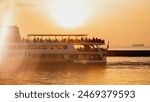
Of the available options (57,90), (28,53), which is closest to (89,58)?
(28,53)

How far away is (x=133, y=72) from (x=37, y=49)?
0.93 metres

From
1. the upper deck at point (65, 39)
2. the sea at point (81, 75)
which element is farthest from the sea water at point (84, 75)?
the upper deck at point (65, 39)

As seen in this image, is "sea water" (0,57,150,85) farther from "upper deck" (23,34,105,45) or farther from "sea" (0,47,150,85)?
"upper deck" (23,34,105,45)

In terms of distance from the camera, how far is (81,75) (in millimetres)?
4559

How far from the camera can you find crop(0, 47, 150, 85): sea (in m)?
4.08

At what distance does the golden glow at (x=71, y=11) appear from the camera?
3.78 metres

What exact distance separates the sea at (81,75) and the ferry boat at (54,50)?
3.4 inches

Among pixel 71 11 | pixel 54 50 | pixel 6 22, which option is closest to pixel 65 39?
pixel 54 50

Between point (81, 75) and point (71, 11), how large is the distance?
879mm

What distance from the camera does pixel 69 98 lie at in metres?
3.14

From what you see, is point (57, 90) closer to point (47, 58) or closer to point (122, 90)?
point (122, 90)

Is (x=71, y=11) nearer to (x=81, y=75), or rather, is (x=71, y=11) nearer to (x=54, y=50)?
(x=81, y=75)

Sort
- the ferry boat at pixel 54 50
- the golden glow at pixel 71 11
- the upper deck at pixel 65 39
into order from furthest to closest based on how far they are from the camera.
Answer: the ferry boat at pixel 54 50
the upper deck at pixel 65 39
the golden glow at pixel 71 11

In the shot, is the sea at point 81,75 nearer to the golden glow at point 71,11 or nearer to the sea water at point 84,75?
the sea water at point 84,75
